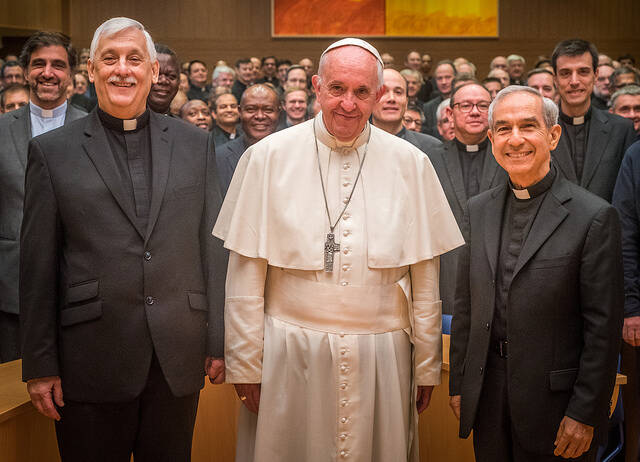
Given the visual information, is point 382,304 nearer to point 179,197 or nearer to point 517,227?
point 517,227

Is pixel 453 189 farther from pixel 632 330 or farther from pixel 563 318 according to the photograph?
pixel 563 318

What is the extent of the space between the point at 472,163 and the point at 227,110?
2.74 m

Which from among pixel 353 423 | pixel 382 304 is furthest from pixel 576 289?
pixel 353 423

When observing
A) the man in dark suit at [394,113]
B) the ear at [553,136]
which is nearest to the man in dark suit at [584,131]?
the man in dark suit at [394,113]

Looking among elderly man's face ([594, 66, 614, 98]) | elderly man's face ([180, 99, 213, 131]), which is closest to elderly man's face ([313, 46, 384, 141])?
elderly man's face ([180, 99, 213, 131])

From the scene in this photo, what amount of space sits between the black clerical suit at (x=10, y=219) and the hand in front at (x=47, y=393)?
1.31 metres

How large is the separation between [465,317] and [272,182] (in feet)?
2.86

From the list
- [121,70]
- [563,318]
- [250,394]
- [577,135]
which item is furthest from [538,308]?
[577,135]

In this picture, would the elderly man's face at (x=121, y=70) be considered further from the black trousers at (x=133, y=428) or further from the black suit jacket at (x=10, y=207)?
the black suit jacket at (x=10, y=207)

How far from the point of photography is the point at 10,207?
359 centimetres

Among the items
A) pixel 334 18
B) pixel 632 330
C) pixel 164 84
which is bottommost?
pixel 632 330

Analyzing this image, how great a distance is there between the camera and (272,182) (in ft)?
8.82

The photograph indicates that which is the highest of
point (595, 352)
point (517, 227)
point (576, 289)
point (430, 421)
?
point (517, 227)

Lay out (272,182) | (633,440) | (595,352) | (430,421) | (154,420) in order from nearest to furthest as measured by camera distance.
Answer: (595,352), (154,420), (272,182), (430,421), (633,440)
